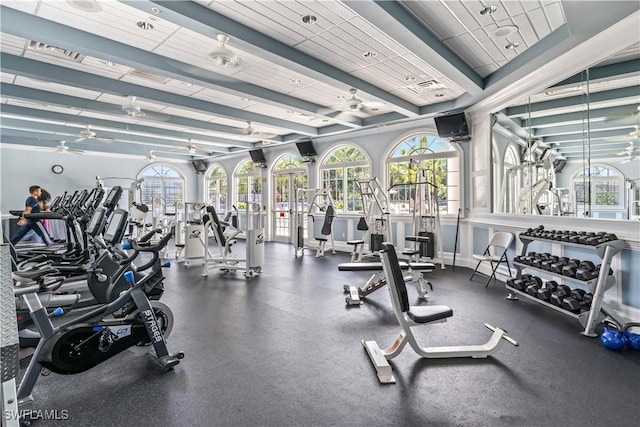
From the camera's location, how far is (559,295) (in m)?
3.54

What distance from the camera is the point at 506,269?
5.31m

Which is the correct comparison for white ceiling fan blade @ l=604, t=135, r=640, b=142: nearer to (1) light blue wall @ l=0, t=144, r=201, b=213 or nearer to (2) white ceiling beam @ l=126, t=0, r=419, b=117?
(2) white ceiling beam @ l=126, t=0, r=419, b=117

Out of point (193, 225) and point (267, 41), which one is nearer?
point (267, 41)

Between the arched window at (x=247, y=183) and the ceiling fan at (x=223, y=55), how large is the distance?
745 cm

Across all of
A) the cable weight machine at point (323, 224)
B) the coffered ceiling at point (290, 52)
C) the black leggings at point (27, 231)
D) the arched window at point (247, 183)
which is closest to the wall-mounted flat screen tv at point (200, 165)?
the arched window at point (247, 183)

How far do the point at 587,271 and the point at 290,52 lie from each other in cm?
390

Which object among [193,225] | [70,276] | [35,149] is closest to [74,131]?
[35,149]

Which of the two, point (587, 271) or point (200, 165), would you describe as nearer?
point (587, 271)

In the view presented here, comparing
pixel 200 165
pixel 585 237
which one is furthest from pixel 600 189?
pixel 200 165

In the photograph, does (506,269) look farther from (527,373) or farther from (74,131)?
(74,131)

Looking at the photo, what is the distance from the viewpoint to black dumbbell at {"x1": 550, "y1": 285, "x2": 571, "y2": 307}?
3.52 meters

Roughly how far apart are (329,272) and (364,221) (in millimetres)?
1645

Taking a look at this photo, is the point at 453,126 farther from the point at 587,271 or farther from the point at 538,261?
the point at 587,271

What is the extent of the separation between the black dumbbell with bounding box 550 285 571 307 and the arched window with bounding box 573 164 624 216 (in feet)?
3.33
